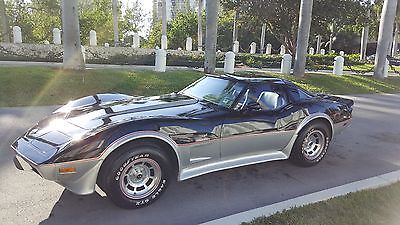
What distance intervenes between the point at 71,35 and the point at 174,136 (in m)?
8.62

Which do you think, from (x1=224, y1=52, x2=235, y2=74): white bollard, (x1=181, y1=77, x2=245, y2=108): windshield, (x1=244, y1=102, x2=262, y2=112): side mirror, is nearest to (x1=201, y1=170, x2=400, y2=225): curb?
Result: (x1=244, y1=102, x2=262, y2=112): side mirror

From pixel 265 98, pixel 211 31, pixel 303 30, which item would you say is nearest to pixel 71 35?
pixel 211 31

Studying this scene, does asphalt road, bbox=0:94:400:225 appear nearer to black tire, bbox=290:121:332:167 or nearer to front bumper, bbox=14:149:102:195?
black tire, bbox=290:121:332:167

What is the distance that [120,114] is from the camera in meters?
3.83

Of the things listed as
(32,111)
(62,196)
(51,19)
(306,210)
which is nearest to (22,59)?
(32,111)

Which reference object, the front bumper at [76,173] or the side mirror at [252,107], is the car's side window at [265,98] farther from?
the front bumper at [76,173]

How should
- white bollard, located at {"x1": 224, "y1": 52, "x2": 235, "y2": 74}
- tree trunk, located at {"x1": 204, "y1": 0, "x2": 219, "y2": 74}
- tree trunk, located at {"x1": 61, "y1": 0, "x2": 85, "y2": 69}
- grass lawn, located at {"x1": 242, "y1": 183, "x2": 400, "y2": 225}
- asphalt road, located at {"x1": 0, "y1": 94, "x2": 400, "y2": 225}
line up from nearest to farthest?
1. grass lawn, located at {"x1": 242, "y1": 183, "x2": 400, "y2": 225}
2. asphalt road, located at {"x1": 0, "y1": 94, "x2": 400, "y2": 225}
3. tree trunk, located at {"x1": 61, "y1": 0, "x2": 85, "y2": 69}
4. tree trunk, located at {"x1": 204, "y1": 0, "x2": 219, "y2": 74}
5. white bollard, located at {"x1": 224, "y1": 52, "x2": 235, "y2": 74}

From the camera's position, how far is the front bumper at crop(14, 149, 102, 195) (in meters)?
3.16

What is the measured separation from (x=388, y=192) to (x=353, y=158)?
164cm

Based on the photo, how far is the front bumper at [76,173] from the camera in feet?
10.4

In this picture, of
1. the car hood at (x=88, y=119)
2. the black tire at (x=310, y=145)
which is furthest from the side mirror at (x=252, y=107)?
the black tire at (x=310, y=145)

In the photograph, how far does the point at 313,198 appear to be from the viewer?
3881mm

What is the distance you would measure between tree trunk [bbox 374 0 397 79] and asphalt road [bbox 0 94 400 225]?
1147 cm

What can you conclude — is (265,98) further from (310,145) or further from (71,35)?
(71,35)
